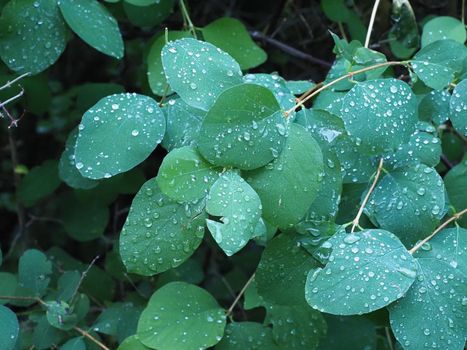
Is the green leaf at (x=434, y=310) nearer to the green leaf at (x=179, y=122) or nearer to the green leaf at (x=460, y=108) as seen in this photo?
the green leaf at (x=460, y=108)

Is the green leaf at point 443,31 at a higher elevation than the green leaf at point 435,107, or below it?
higher

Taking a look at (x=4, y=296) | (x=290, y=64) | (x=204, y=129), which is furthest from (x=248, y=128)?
(x=290, y=64)

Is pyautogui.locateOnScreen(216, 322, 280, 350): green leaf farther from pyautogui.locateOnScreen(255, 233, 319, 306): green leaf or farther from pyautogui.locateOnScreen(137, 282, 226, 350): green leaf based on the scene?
pyautogui.locateOnScreen(255, 233, 319, 306): green leaf

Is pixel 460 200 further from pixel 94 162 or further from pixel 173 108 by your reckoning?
pixel 94 162

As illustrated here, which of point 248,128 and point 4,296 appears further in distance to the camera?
point 4,296

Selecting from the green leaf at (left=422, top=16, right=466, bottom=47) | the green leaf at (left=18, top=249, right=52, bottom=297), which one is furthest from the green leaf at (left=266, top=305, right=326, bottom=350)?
the green leaf at (left=422, top=16, right=466, bottom=47)

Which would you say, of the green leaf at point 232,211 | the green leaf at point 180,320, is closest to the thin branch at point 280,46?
the green leaf at point 180,320
